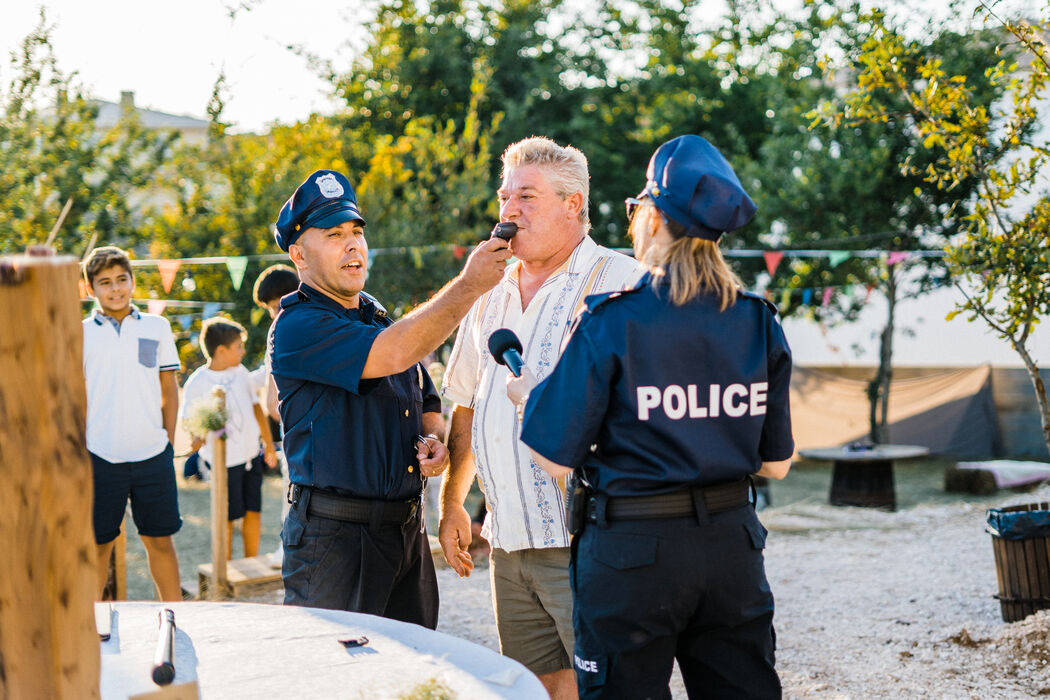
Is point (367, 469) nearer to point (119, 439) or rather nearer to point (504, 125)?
point (119, 439)

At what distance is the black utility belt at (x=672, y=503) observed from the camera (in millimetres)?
1990

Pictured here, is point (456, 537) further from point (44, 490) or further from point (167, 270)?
point (167, 270)

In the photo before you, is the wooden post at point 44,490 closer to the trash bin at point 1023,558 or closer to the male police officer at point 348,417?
the male police officer at point 348,417

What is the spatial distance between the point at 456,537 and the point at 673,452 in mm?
1159

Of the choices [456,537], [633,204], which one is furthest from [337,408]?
[633,204]

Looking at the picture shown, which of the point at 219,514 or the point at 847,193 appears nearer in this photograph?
the point at 219,514

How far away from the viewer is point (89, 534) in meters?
1.32

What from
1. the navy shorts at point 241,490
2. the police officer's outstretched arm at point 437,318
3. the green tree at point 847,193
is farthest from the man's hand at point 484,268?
the green tree at point 847,193

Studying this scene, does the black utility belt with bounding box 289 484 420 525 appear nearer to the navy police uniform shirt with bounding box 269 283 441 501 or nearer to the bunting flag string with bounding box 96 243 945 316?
the navy police uniform shirt with bounding box 269 283 441 501

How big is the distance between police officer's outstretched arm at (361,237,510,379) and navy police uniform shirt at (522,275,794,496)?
1.54ft

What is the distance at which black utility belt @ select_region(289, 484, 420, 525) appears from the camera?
266 centimetres

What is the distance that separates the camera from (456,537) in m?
2.93

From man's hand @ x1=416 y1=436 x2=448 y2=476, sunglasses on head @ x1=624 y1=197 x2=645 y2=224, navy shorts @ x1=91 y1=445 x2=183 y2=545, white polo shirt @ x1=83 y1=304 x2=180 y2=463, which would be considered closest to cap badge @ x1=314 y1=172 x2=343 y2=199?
man's hand @ x1=416 y1=436 x2=448 y2=476

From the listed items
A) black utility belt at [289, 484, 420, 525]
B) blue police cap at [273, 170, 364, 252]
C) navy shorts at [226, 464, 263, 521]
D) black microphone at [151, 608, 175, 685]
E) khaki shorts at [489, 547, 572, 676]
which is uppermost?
blue police cap at [273, 170, 364, 252]
